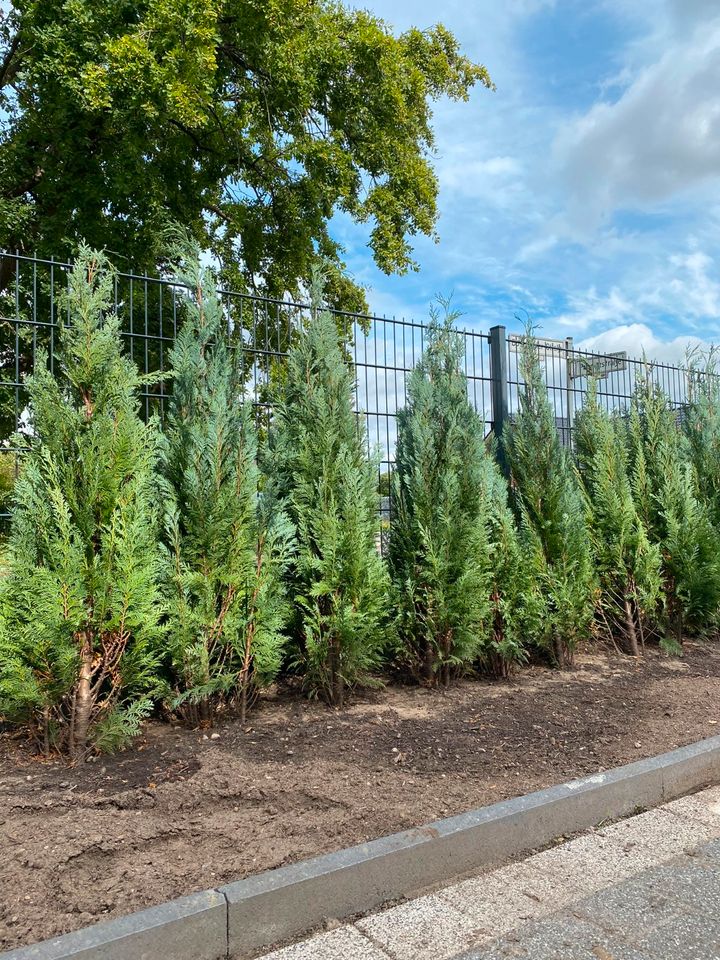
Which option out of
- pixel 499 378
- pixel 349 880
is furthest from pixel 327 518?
pixel 499 378

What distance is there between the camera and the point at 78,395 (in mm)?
4340

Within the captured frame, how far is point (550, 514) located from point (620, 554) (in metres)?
1.08

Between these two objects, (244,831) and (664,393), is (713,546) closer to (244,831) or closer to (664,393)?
(664,393)

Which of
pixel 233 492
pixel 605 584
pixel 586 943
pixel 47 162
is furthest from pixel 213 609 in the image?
pixel 47 162

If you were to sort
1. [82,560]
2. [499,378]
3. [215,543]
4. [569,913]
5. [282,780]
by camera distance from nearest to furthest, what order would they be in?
[569,913] → [282,780] → [82,560] → [215,543] → [499,378]

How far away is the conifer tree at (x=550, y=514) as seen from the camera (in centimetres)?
618

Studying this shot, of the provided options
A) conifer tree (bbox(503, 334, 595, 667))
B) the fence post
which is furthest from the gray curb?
the fence post

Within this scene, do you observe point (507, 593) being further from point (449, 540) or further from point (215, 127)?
point (215, 127)

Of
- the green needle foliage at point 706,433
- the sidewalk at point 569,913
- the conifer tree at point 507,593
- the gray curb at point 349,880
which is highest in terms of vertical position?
the green needle foliage at point 706,433

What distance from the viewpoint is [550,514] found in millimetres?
6457

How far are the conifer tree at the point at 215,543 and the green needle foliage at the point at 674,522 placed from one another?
14.8 ft

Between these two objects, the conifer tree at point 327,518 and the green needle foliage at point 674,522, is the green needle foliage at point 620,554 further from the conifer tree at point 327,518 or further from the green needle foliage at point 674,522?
the conifer tree at point 327,518

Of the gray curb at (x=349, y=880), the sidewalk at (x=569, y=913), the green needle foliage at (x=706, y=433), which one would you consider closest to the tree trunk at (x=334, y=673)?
the gray curb at (x=349, y=880)

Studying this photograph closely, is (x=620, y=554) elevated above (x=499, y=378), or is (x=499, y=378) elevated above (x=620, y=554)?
(x=499, y=378)
